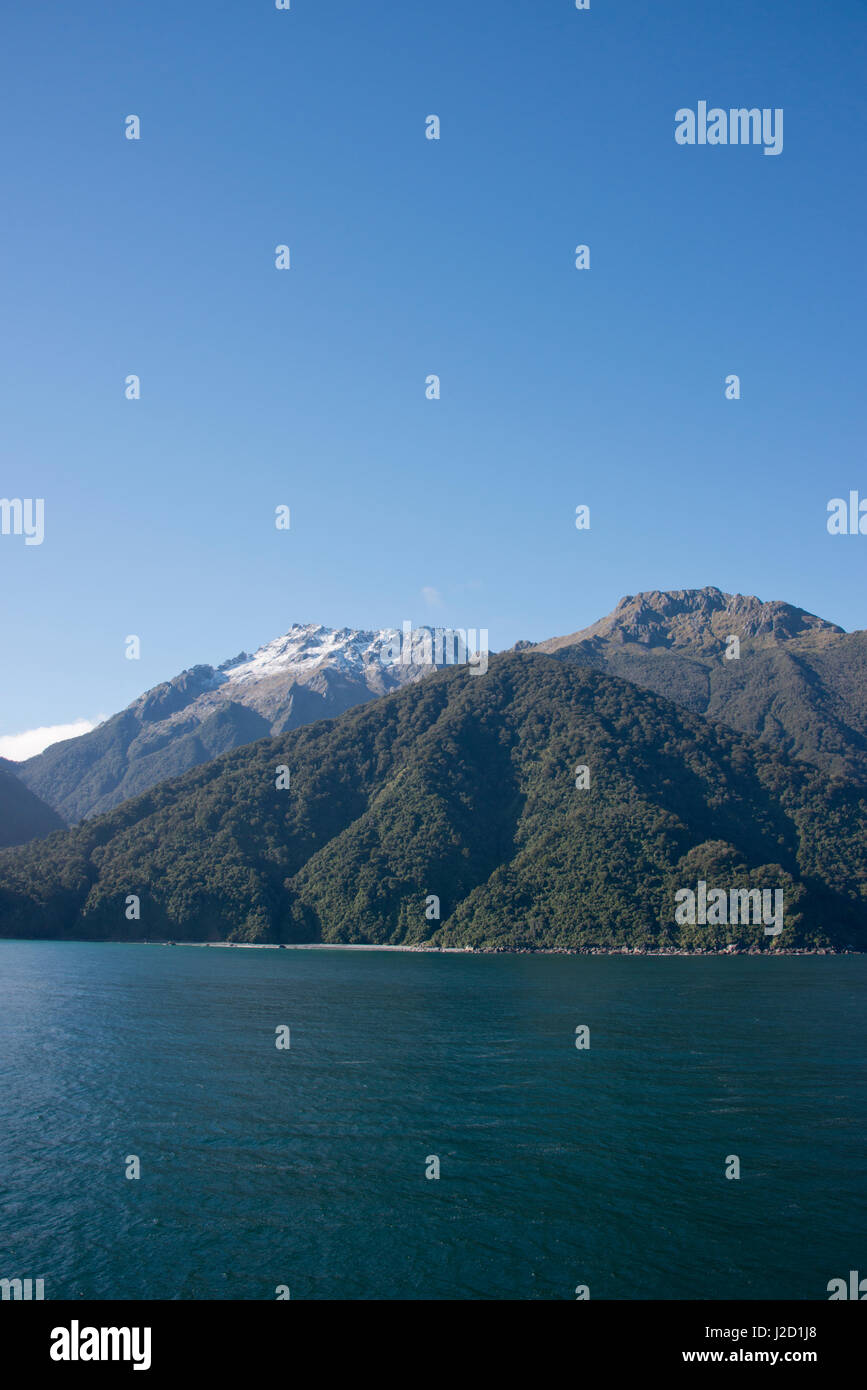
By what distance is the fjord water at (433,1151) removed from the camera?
28.9 meters

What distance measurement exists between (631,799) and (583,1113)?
157m

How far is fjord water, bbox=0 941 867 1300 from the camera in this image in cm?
2891

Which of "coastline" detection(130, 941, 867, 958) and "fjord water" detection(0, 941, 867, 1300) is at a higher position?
"fjord water" detection(0, 941, 867, 1300)

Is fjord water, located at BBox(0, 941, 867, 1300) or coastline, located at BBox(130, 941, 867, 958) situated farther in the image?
coastline, located at BBox(130, 941, 867, 958)

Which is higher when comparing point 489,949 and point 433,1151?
point 433,1151

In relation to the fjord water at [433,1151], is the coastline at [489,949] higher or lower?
lower

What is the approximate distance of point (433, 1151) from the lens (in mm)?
40500

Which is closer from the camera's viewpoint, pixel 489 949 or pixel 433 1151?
pixel 433 1151

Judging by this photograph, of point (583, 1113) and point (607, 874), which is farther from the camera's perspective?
point (607, 874)

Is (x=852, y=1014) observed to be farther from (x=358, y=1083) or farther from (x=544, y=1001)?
(x=358, y=1083)

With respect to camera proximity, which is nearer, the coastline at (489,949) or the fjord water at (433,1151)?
the fjord water at (433,1151)

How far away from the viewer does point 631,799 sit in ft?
652
